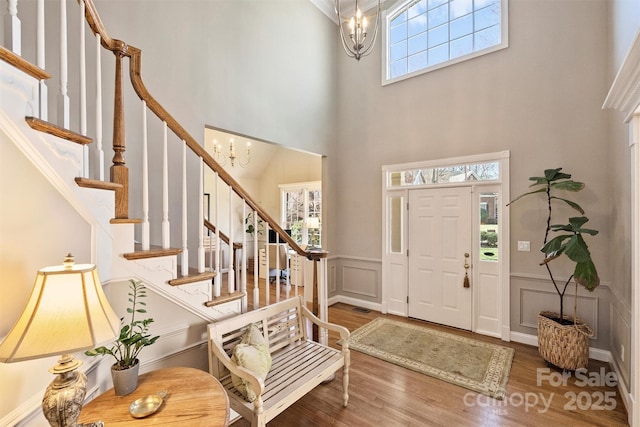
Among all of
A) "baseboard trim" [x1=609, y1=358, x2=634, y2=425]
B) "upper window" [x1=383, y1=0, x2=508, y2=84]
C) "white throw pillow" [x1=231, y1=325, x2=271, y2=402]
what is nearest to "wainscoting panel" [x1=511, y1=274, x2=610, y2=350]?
"baseboard trim" [x1=609, y1=358, x2=634, y2=425]

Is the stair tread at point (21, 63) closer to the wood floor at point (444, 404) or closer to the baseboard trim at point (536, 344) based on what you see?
the wood floor at point (444, 404)

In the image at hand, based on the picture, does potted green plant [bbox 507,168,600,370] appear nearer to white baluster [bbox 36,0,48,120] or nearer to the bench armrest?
the bench armrest

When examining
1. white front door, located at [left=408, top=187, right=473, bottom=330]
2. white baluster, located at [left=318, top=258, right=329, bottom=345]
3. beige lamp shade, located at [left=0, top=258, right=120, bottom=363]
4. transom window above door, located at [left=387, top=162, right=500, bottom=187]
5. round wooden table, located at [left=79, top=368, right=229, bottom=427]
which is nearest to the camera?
beige lamp shade, located at [left=0, top=258, right=120, bottom=363]

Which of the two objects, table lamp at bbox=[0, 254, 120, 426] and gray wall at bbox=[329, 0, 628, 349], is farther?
gray wall at bbox=[329, 0, 628, 349]

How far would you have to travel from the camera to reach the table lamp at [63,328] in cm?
88

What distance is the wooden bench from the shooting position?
70.3 inches

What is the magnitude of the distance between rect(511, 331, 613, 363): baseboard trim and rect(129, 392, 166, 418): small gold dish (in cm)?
387

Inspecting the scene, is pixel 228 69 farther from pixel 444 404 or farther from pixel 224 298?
pixel 444 404

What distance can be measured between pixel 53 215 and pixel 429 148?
411cm

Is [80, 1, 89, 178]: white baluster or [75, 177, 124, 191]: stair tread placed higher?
[80, 1, 89, 178]: white baluster

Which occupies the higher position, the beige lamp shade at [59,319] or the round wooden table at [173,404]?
the beige lamp shade at [59,319]

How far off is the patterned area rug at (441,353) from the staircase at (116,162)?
112 cm

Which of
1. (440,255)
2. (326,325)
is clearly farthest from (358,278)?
(326,325)

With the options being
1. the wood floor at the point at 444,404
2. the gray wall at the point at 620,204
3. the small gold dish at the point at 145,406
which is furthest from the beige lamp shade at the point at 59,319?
the gray wall at the point at 620,204
